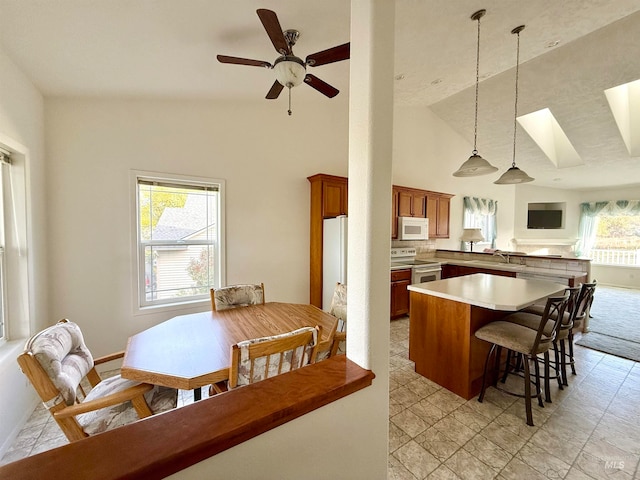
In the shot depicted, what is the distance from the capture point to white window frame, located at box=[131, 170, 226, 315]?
267 centimetres

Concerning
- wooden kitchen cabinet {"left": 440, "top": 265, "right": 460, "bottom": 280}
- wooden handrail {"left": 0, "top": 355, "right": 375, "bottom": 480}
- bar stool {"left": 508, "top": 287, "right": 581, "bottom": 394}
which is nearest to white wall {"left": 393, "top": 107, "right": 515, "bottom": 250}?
wooden kitchen cabinet {"left": 440, "top": 265, "right": 460, "bottom": 280}

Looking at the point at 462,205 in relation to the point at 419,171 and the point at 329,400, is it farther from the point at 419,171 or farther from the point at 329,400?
the point at 329,400

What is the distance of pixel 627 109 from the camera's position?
13.5 feet

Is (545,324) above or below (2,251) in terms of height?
below

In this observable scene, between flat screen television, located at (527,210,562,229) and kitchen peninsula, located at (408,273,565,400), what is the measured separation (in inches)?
244

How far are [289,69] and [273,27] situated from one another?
0.92 ft

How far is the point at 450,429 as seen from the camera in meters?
1.84

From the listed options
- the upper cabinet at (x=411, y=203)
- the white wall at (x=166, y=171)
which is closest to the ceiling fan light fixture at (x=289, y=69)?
the white wall at (x=166, y=171)

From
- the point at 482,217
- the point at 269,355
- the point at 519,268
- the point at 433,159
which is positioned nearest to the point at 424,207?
the point at 433,159

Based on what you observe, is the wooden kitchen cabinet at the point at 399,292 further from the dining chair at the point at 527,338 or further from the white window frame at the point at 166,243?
Answer: the white window frame at the point at 166,243

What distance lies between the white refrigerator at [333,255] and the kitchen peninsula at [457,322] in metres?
0.94

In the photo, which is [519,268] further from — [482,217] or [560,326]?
[482,217]

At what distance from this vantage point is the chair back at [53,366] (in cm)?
118

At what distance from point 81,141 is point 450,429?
12.7 feet
